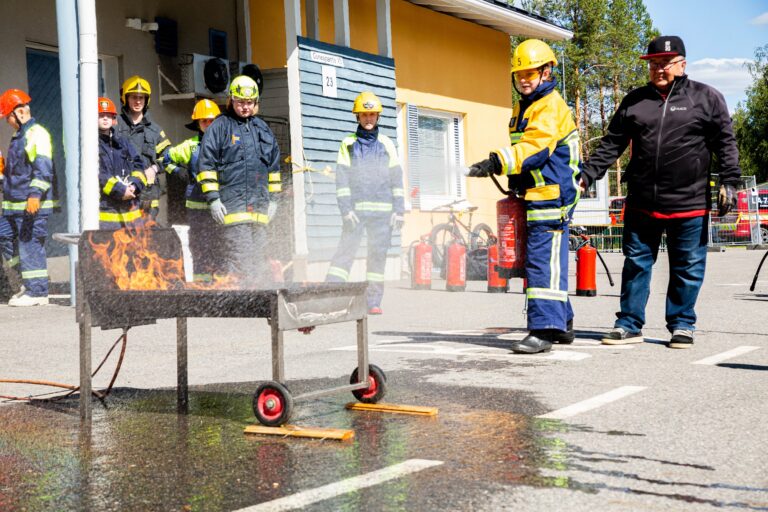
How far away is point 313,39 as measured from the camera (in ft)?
53.6

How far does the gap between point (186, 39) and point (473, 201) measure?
8326 mm

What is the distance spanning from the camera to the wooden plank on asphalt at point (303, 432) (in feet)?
16.3

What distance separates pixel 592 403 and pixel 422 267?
9.76 m

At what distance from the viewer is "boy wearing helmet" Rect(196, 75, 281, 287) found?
9.65 metres

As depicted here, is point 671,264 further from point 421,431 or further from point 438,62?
point 438,62

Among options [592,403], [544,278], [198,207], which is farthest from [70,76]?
[592,403]

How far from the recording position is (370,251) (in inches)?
443

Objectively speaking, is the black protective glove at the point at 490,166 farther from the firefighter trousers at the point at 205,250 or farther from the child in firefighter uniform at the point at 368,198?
the child in firefighter uniform at the point at 368,198

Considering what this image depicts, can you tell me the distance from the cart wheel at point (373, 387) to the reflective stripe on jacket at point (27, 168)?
7.39m

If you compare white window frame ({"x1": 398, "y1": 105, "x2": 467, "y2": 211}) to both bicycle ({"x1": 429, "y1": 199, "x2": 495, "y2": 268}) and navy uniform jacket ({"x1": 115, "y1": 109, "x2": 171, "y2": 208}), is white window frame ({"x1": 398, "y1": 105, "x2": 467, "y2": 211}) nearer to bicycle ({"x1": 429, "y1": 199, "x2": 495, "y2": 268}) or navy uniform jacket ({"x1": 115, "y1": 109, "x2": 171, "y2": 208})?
bicycle ({"x1": 429, "y1": 199, "x2": 495, "y2": 268})

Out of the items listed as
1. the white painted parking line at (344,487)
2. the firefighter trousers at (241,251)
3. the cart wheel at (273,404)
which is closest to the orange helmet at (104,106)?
the firefighter trousers at (241,251)

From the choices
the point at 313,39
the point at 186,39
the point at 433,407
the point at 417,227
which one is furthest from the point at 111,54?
the point at 433,407

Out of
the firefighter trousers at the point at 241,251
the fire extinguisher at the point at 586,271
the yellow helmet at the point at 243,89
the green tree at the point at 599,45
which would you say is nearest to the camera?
the yellow helmet at the point at 243,89

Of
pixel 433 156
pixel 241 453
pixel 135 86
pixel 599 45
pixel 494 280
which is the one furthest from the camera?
pixel 599 45
